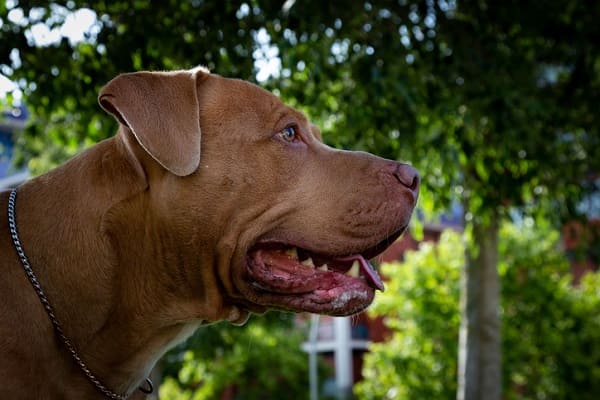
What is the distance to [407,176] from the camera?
3562 mm

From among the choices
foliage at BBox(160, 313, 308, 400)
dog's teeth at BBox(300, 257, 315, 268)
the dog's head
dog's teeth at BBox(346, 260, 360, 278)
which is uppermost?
the dog's head

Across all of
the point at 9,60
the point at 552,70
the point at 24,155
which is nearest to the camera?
the point at 9,60

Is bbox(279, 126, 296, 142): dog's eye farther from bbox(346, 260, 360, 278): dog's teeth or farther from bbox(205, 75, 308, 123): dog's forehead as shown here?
bbox(346, 260, 360, 278): dog's teeth

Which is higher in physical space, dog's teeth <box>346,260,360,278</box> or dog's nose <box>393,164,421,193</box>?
dog's nose <box>393,164,421,193</box>

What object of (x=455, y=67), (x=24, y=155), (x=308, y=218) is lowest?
(x=24, y=155)

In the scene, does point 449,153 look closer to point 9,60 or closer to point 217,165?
point 9,60

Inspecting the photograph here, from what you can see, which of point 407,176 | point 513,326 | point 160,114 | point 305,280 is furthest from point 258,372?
point 160,114

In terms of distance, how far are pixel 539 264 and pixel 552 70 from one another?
898 cm

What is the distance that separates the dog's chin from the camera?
3.52 m

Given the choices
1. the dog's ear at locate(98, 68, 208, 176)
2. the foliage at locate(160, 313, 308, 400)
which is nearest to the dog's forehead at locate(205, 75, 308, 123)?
the dog's ear at locate(98, 68, 208, 176)

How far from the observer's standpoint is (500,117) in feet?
26.5

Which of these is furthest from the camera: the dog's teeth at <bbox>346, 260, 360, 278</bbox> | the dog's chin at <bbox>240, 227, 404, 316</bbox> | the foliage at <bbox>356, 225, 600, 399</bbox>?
the foliage at <bbox>356, 225, 600, 399</bbox>

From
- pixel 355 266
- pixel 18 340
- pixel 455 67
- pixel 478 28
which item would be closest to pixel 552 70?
pixel 478 28

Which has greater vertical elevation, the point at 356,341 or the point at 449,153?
the point at 449,153
